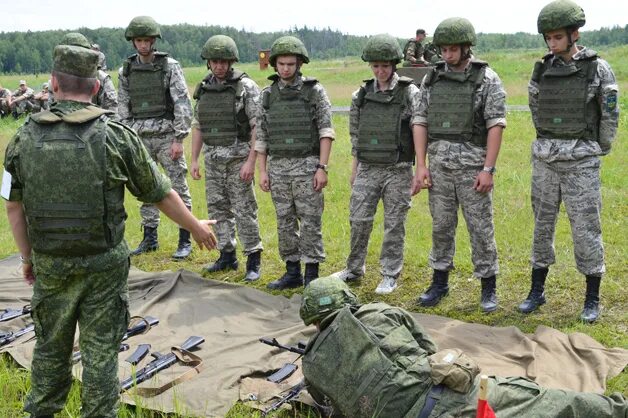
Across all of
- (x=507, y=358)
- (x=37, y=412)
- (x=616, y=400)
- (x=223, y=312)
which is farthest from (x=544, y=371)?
(x=37, y=412)

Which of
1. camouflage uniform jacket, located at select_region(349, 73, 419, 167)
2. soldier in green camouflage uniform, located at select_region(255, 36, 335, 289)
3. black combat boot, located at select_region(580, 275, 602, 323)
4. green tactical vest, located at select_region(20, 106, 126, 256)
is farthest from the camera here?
soldier in green camouflage uniform, located at select_region(255, 36, 335, 289)

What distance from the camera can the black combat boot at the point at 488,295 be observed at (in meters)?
6.18

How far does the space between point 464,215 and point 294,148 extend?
1644 millimetres

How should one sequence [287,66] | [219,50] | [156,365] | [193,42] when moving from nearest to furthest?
[156,365], [287,66], [219,50], [193,42]

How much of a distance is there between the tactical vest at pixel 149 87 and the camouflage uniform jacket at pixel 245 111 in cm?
72

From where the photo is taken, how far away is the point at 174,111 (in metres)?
7.60

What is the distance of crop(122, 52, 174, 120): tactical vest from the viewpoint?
756 cm

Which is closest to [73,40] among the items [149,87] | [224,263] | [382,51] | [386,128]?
[149,87]

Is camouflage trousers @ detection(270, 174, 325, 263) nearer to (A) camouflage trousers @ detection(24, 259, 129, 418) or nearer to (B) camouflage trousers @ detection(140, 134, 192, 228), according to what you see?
(B) camouflage trousers @ detection(140, 134, 192, 228)

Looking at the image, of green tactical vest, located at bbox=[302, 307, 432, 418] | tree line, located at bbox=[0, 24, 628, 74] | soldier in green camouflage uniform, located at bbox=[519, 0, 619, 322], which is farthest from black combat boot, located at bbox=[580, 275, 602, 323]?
tree line, located at bbox=[0, 24, 628, 74]

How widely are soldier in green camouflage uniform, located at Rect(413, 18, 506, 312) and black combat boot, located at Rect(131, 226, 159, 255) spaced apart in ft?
11.3

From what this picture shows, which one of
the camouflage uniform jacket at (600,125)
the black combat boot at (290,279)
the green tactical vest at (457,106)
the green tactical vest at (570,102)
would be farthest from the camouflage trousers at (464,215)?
the black combat boot at (290,279)

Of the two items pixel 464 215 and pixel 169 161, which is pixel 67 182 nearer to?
pixel 464 215

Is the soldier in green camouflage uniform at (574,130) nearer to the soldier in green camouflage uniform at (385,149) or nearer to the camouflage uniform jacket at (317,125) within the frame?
the soldier in green camouflage uniform at (385,149)
